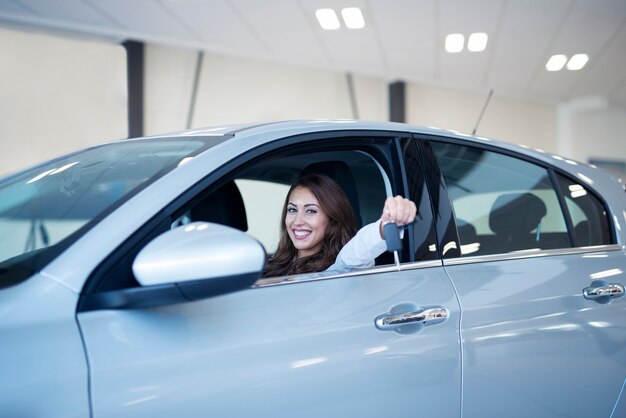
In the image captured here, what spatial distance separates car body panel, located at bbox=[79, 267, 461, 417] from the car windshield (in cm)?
19

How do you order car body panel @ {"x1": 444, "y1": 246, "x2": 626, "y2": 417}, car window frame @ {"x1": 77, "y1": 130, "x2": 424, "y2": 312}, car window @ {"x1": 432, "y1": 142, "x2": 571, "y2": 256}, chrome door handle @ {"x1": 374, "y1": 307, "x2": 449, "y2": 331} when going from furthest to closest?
1. car window @ {"x1": 432, "y1": 142, "x2": 571, "y2": 256}
2. car body panel @ {"x1": 444, "y1": 246, "x2": 626, "y2": 417}
3. chrome door handle @ {"x1": 374, "y1": 307, "x2": 449, "y2": 331}
4. car window frame @ {"x1": 77, "y1": 130, "x2": 424, "y2": 312}

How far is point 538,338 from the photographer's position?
1547 mm

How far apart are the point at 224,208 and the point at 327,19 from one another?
225 inches

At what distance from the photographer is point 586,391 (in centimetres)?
163

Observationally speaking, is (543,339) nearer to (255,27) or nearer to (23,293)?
(23,293)

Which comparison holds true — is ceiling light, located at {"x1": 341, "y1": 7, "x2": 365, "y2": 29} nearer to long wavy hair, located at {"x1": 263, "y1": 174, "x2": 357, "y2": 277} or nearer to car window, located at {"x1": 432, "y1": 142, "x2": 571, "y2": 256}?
car window, located at {"x1": 432, "y1": 142, "x2": 571, "y2": 256}

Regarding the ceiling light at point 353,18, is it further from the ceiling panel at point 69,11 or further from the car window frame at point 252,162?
the car window frame at point 252,162

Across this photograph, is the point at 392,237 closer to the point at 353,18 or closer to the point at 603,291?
the point at 603,291

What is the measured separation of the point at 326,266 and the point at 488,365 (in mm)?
617

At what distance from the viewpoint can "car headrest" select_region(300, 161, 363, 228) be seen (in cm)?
212

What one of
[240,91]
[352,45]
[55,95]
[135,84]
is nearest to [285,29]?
[352,45]

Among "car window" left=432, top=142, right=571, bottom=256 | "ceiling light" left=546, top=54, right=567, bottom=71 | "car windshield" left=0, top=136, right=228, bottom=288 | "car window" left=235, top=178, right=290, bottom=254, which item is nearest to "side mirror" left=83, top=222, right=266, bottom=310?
"car windshield" left=0, top=136, right=228, bottom=288

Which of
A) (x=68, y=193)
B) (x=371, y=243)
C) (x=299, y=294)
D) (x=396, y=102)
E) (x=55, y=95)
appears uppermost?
(x=396, y=102)

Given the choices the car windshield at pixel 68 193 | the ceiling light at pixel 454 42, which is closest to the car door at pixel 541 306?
the car windshield at pixel 68 193
